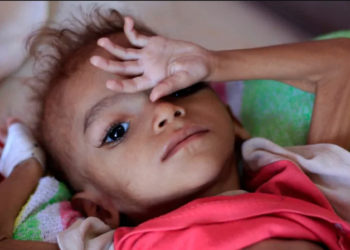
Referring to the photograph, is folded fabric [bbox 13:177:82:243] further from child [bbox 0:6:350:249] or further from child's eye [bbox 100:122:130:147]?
child's eye [bbox 100:122:130:147]

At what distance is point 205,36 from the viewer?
4.04 ft

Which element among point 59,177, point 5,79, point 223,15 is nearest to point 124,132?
point 59,177

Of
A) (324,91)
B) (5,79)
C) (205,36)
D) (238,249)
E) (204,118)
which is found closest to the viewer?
(238,249)

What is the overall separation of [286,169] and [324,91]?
19 centimetres

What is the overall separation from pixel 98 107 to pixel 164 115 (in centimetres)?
13

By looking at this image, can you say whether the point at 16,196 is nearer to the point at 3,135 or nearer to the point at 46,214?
the point at 46,214

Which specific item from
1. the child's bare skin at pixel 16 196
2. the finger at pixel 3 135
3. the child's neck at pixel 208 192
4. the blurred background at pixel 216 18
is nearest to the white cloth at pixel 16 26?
the blurred background at pixel 216 18

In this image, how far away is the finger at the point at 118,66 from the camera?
0.75 m

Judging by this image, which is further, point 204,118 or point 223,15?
point 223,15

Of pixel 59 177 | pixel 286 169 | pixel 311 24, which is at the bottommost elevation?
pixel 59 177

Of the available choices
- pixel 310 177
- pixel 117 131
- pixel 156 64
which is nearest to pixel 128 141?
pixel 117 131

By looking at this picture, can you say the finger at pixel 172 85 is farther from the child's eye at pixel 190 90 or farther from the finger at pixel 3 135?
the finger at pixel 3 135

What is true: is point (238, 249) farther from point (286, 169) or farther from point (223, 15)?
point (223, 15)

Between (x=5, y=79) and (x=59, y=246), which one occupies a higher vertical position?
(x=5, y=79)
